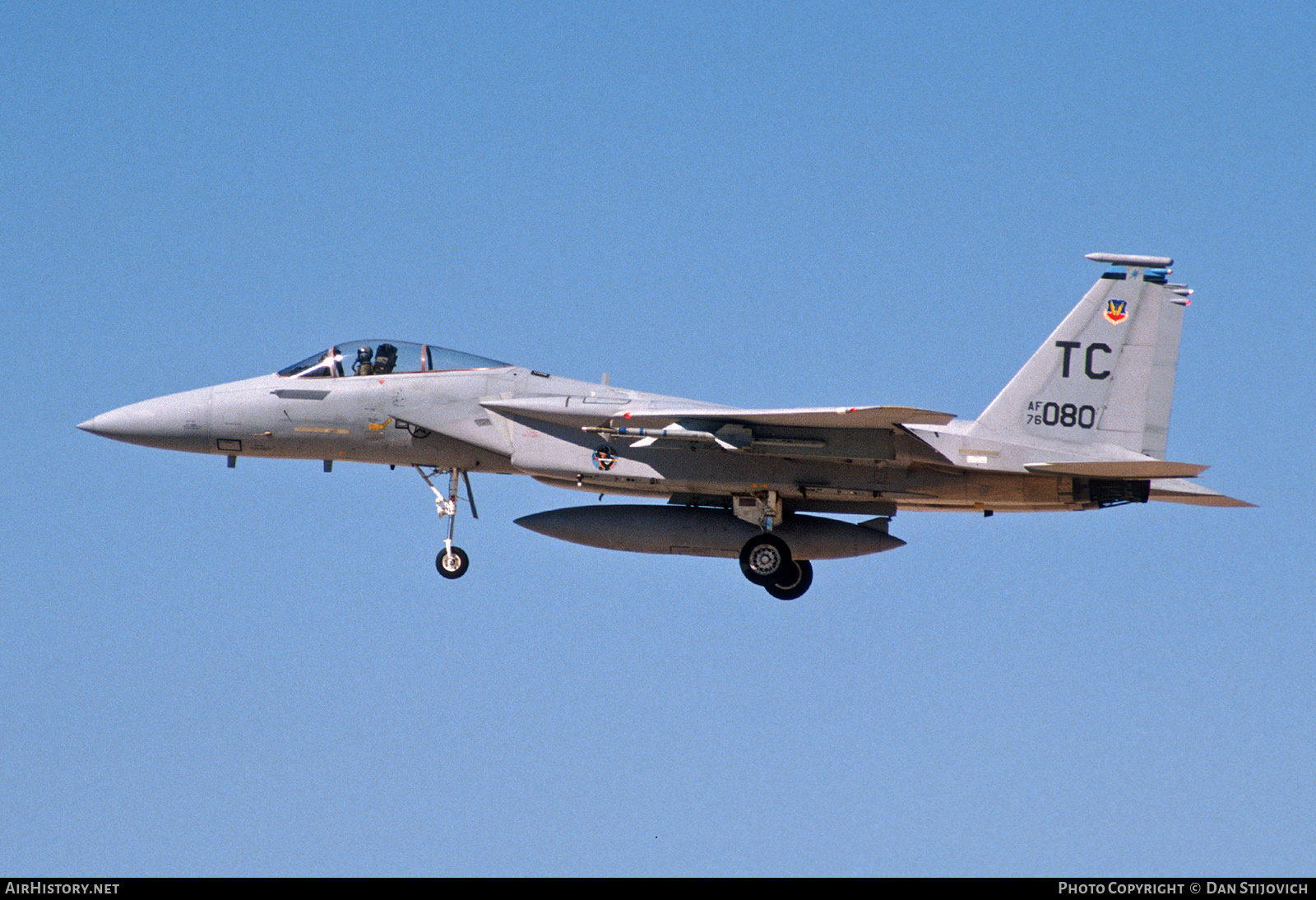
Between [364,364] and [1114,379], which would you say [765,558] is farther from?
[364,364]

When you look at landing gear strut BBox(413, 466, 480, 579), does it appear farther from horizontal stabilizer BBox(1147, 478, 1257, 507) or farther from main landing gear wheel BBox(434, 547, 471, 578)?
horizontal stabilizer BBox(1147, 478, 1257, 507)

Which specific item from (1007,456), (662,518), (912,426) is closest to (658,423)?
(662,518)

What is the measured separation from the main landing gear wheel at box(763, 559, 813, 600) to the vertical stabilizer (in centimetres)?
305

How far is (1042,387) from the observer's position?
19.8 metres

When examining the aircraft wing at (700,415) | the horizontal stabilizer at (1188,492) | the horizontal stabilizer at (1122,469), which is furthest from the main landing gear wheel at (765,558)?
the horizontal stabilizer at (1188,492)

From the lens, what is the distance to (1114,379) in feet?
64.9

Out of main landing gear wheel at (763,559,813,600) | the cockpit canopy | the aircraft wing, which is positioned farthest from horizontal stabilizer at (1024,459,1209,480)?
the cockpit canopy

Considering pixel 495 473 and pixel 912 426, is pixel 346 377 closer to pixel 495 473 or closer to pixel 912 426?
pixel 495 473

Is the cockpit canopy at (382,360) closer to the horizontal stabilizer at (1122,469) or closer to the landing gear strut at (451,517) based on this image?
the landing gear strut at (451,517)

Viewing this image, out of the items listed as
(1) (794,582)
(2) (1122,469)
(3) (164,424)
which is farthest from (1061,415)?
(3) (164,424)

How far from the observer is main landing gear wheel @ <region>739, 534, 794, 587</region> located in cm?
2041

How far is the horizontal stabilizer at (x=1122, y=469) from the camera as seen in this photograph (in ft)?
59.7
